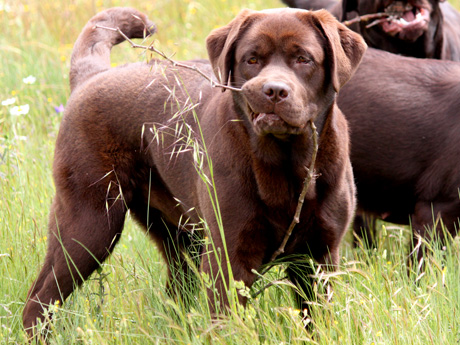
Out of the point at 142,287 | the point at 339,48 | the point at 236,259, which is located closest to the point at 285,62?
the point at 339,48

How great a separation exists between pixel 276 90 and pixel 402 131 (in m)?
2.21

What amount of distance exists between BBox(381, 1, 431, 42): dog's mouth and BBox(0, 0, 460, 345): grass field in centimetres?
147

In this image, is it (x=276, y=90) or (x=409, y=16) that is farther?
(x=409, y=16)

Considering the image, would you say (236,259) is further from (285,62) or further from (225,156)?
(285,62)

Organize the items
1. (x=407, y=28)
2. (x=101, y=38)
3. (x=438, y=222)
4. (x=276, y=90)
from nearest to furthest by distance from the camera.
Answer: (x=276, y=90), (x=101, y=38), (x=438, y=222), (x=407, y=28)

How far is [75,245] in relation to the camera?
12.4 ft

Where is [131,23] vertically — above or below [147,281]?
above

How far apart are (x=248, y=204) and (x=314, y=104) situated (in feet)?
1.76

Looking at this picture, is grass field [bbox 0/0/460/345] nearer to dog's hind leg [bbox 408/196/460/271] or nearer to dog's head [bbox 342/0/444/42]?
dog's hind leg [bbox 408/196/460/271]

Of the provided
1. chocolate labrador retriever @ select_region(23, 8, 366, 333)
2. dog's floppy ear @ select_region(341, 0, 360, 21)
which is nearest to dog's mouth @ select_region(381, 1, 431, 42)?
dog's floppy ear @ select_region(341, 0, 360, 21)

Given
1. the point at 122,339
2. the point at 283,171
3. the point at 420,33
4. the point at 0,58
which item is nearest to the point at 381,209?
the point at 420,33

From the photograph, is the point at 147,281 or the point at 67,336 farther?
the point at 147,281

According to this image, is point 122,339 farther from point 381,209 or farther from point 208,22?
point 208,22

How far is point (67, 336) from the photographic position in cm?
352
